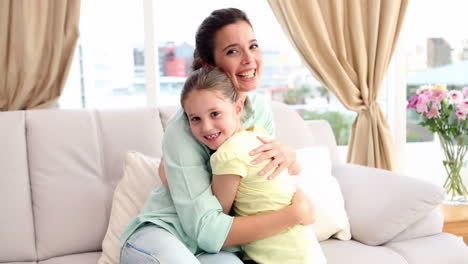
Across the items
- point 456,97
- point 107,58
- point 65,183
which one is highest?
point 107,58

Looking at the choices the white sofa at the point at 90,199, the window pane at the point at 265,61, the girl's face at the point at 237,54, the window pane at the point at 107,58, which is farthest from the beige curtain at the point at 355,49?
the girl's face at the point at 237,54

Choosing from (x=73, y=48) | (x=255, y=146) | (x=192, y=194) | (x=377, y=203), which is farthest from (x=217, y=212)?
(x=73, y=48)

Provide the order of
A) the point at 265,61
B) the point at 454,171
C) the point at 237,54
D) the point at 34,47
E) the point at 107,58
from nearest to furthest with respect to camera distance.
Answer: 1. the point at 237,54
2. the point at 34,47
3. the point at 454,171
4. the point at 107,58
5. the point at 265,61

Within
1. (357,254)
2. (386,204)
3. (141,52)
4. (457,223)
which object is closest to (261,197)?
(357,254)

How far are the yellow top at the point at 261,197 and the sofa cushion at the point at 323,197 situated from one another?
1.65ft

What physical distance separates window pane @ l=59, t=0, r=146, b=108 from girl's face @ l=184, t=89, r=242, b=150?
1.64 m

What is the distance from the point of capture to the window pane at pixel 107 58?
124 inches

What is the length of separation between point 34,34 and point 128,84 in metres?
0.62

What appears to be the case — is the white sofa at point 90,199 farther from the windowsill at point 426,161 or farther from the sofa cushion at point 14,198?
the windowsill at point 426,161

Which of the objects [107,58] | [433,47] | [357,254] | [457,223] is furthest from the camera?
[433,47]

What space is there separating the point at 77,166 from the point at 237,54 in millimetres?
854

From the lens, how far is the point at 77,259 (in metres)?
2.12

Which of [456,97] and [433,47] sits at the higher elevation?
[433,47]

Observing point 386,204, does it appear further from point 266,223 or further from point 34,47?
point 34,47
